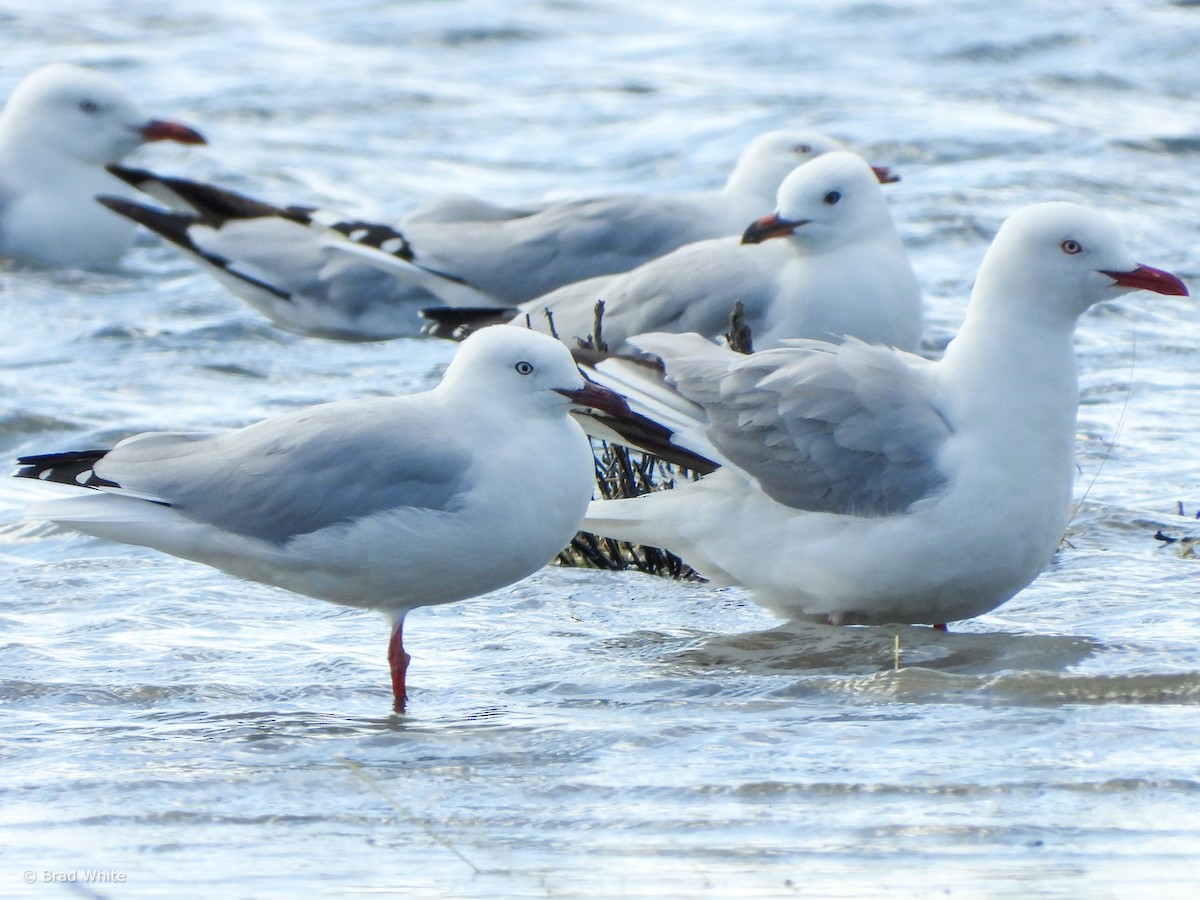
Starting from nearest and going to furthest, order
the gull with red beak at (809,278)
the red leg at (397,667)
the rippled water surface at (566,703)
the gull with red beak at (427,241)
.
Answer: the rippled water surface at (566,703) < the red leg at (397,667) < the gull with red beak at (809,278) < the gull with red beak at (427,241)

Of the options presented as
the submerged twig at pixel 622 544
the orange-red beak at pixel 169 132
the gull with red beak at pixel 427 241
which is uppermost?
the orange-red beak at pixel 169 132

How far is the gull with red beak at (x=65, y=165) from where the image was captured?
11492mm

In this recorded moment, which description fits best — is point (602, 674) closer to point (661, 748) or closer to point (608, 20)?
point (661, 748)

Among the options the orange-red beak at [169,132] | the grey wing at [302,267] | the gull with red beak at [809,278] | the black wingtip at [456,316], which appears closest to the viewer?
the gull with red beak at [809,278]

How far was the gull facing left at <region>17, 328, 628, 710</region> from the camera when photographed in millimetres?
4785

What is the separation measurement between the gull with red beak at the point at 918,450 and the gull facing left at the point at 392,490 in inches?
24.5

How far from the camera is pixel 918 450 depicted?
203 inches

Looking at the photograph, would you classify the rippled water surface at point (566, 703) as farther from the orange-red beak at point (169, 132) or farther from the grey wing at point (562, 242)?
the orange-red beak at point (169, 132)

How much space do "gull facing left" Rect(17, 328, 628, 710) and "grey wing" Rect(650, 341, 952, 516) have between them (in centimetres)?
57

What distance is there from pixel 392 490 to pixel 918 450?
4.57ft

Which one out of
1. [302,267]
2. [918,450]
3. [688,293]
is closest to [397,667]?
[918,450]

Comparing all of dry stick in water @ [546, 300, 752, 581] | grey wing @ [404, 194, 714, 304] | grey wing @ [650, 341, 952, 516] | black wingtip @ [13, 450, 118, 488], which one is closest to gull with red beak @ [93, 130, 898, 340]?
grey wing @ [404, 194, 714, 304]

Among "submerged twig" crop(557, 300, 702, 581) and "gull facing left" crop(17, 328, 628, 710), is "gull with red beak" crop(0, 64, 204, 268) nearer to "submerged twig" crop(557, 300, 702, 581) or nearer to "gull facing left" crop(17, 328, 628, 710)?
"submerged twig" crop(557, 300, 702, 581)

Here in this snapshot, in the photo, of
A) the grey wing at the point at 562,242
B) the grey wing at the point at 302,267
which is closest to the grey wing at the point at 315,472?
the grey wing at the point at 562,242
